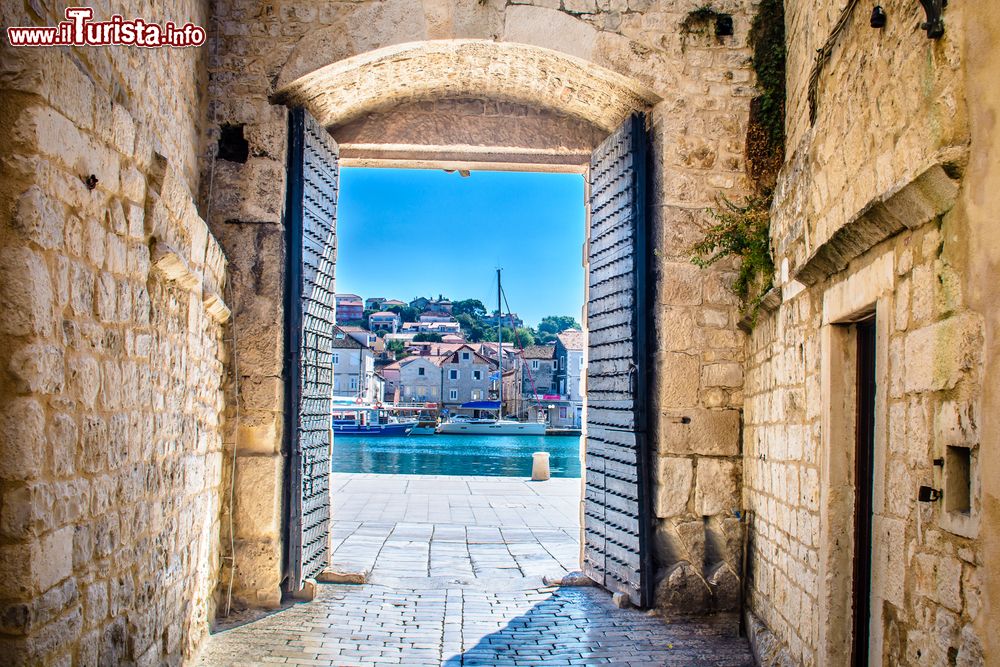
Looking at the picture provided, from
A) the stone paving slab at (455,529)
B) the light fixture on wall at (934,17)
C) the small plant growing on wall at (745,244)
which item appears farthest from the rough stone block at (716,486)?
the light fixture on wall at (934,17)

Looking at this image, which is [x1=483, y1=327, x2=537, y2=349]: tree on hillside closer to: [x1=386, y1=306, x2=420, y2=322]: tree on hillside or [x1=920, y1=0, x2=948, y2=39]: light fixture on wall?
[x1=386, y1=306, x2=420, y2=322]: tree on hillside

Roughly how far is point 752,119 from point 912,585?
3.78 metres

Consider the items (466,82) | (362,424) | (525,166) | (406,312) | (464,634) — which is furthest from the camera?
(406,312)

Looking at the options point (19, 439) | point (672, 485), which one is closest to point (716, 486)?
point (672, 485)

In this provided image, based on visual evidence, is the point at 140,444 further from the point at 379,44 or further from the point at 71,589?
the point at 379,44

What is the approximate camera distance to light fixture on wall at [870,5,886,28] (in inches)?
112

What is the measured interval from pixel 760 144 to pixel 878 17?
2728 mm

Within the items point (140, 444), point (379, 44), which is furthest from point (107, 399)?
point (379, 44)

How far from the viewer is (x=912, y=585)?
8.30 ft

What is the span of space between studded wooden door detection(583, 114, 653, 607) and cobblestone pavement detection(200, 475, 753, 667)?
32 centimetres

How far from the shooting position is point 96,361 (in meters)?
2.83

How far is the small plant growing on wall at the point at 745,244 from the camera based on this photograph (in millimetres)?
4969

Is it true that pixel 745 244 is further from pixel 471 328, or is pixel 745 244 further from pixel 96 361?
pixel 471 328

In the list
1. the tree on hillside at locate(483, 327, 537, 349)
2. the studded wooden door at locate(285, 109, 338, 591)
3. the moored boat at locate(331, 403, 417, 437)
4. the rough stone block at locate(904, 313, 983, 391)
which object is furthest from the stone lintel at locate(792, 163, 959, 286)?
the tree on hillside at locate(483, 327, 537, 349)
